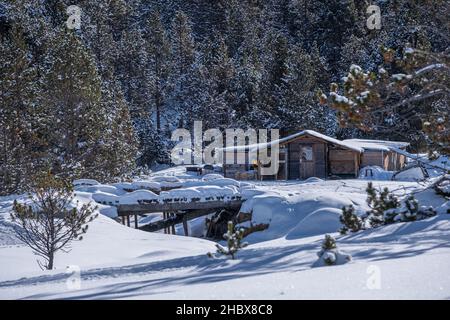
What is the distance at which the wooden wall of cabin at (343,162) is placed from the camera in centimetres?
4259

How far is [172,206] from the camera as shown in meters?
26.4

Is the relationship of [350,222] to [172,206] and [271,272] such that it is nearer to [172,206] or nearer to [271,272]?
[271,272]

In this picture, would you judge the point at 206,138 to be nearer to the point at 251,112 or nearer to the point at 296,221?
the point at 251,112

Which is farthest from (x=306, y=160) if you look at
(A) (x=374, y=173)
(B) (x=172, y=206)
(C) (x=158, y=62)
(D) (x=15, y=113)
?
(C) (x=158, y=62)

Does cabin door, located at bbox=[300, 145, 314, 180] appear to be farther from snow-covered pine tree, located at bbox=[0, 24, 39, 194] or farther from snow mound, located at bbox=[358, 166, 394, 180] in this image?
snow-covered pine tree, located at bbox=[0, 24, 39, 194]

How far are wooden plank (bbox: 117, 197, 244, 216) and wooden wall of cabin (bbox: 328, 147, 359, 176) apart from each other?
1790 cm

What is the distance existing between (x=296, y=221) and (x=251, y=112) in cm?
3843

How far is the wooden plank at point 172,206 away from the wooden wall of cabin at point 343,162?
58.7 feet

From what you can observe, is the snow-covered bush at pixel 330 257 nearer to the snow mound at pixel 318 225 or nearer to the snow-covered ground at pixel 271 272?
the snow-covered ground at pixel 271 272

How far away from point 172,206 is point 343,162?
1984 cm

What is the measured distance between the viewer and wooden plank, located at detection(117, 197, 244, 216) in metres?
25.8

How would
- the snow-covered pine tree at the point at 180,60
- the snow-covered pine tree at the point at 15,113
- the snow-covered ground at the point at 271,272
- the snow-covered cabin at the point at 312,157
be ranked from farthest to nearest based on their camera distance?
1. the snow-covered pine tree at the point at 180,60
2. the snow-covered cabin at the point at 312,157
3. the snow-covered pine tree at the point at 15,113
4. the snow-covered ground at the point at 271,272

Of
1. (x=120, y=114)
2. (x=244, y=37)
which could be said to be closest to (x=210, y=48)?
(x=244, y=37)

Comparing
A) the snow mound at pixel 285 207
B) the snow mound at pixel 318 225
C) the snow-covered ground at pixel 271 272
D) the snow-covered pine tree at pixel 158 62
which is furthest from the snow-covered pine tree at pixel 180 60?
the snow-covered ground at pixel 271 272
